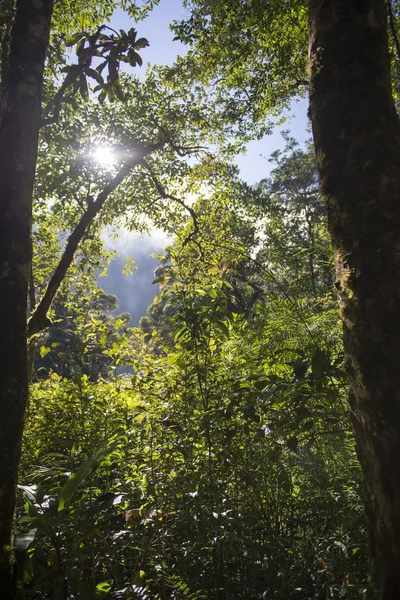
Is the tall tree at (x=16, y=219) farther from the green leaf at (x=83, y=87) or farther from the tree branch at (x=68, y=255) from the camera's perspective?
the tree branch at (x=68, y=255)

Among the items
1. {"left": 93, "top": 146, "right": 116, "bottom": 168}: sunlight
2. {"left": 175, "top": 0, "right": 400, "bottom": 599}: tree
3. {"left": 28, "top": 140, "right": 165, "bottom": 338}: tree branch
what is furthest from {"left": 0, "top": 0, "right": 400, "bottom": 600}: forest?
{"left": 93, "top": 146, "right": 116, "bottom": 168}: sunlight

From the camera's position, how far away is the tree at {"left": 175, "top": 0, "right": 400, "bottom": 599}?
126 cm

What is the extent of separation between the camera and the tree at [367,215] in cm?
126

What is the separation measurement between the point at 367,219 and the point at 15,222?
6.30ft

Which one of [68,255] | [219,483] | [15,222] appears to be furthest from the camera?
[68,255]

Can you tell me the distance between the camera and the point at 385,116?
1549 mm

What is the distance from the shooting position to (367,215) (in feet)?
4.75

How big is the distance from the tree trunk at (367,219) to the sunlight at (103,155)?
19.7 ft

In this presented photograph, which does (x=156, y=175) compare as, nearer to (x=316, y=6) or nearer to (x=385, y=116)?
(x=316, y=6)

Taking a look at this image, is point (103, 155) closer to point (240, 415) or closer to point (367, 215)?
point (240, 415)

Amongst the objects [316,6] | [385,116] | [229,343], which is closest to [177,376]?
[229,343]

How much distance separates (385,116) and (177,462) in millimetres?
2080

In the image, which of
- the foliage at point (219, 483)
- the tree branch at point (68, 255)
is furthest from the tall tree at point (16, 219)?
the tree branch at point (68, 255)

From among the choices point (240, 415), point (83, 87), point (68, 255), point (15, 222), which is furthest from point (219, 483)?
point (68, 255)
